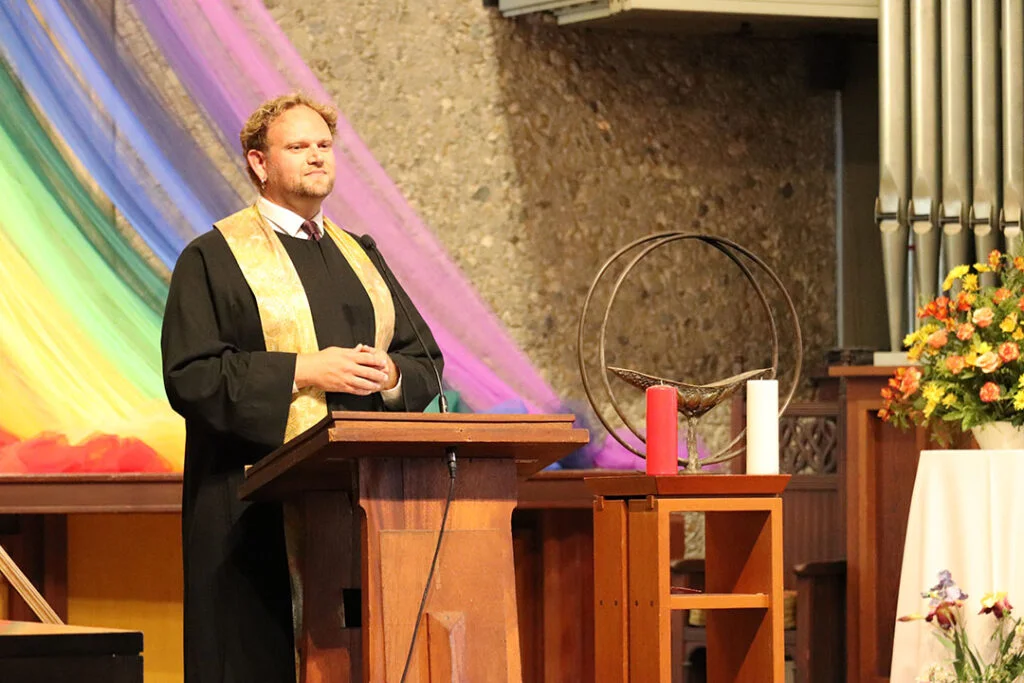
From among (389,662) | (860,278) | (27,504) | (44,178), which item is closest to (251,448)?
(389,662)

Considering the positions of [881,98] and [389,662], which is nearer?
[389,662]

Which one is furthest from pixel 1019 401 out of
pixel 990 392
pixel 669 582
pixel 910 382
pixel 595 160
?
pixel 595 160

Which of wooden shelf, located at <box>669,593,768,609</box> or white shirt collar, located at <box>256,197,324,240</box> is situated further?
white shirt collar, located at <box>256,197,324,240</box>

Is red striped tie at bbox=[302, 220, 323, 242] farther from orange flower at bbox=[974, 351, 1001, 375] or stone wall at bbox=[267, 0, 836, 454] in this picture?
stone wall at bbox=[267, 0, 836, 454]

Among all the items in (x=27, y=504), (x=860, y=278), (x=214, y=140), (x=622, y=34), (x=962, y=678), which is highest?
(x=622, y=34)

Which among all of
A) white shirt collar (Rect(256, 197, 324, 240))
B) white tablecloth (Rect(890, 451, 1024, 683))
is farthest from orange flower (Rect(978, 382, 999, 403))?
white shirt collar (Rect(256, 197, 324, 240))

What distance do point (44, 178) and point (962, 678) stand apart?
280cm

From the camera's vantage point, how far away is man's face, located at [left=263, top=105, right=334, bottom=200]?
310 centimetres

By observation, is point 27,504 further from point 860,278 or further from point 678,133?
point 860,278

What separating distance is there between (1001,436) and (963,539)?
286mm

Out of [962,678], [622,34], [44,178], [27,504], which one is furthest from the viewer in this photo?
[622,34]

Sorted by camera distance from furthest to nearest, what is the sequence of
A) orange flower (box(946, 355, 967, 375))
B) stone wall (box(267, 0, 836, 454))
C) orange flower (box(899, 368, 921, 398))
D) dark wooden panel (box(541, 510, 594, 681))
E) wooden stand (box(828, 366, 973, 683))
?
stone wall (box(267, 0, 836, 454)), dark wooden panel (box(541, 510, 594, 681)), wooden stand (box(828, 366, 973, 683)), orange flower (box(899, 368, 921, 398)), orange flower (box(946, 355, 967, 375))

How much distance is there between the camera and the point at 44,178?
4387 millimetres

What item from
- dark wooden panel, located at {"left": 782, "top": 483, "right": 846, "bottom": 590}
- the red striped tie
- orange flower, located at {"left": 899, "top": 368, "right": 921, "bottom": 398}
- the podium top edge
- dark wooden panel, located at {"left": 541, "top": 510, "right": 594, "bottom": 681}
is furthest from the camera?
dark wooden panel, located at {"left": 782, "top": 483, "right": 846, "bottom": 590}
